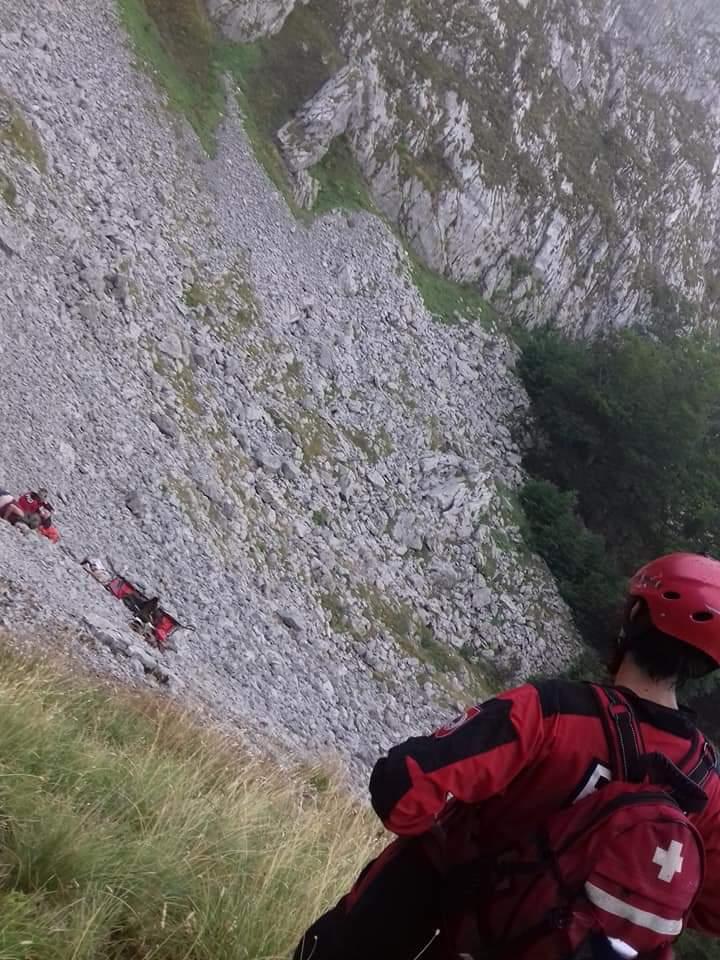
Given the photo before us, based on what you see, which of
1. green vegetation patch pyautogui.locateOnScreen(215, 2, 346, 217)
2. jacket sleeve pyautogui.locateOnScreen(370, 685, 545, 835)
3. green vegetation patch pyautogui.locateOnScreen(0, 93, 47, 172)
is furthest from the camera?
green vegetation patch pyautogui.locateOnScreen(215, 2, 346, 217)

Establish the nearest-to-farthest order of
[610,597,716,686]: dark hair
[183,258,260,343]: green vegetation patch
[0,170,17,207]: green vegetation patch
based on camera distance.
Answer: [610,597,716,686]: dark hair
[0,170,17,207]: green vegetation patch
[183,258,260,343]: green vegetation patch

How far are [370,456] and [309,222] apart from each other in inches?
335

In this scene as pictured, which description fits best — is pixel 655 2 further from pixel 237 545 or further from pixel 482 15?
pixel 237 545

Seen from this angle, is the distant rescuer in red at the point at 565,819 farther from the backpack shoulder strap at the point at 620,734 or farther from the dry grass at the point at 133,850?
the dry grass at the point at 133,850

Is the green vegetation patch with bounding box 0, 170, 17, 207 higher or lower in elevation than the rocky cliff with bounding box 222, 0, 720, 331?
lower

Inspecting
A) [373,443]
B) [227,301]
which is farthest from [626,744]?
[373,443]

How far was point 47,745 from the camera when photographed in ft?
11.2

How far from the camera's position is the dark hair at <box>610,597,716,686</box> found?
7.71 feet

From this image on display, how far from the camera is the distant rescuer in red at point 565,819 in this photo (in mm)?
1978

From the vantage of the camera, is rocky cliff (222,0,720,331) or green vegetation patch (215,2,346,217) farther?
rocky cliff (222,0,720,331)

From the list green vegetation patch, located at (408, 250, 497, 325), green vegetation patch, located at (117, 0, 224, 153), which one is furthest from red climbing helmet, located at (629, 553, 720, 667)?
green vegetation patch, located at (408, 250, 497, 325)

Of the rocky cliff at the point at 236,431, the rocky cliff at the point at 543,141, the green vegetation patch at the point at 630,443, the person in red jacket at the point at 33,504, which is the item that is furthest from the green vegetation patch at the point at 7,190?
the green vegetation patch at the point at 630,443

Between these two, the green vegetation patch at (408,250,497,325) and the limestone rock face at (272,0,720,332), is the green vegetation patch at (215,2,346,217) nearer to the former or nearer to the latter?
the limestone rock face at (272,0,720,332)

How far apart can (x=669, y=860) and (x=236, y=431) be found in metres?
15.5
